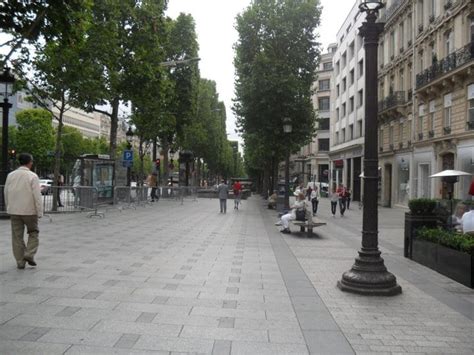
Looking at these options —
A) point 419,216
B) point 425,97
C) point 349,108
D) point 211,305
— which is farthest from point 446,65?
point 211,305

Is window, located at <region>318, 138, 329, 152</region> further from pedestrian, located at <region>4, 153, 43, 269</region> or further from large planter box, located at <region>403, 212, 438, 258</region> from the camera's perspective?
pedestrian, located at <region>4, 153, 43, 269</region>

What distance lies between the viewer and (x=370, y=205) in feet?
24.7

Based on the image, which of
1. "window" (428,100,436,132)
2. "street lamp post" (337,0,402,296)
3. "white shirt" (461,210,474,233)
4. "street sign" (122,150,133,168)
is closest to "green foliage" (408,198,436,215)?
"white shirt" (461,210,474,233)

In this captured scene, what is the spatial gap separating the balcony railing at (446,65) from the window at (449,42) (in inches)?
25.4

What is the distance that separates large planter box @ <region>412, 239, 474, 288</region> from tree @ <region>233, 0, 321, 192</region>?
1884 centimetres

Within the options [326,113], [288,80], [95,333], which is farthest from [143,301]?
[326,113]

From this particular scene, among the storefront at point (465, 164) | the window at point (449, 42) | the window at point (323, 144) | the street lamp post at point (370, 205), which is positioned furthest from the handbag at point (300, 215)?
the window at point (323, 144)

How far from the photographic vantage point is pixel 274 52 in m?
31.2

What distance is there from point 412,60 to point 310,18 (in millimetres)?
7597

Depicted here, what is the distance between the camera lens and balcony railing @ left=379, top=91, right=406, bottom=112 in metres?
35.0

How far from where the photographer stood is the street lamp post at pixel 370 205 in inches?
285

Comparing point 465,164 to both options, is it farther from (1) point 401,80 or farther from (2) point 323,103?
(2) point 323,103

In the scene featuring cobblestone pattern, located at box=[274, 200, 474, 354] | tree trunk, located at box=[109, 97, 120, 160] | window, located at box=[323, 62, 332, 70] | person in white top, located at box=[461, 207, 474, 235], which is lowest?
cobblestone pattern, located at box=[274, 200, 474, 354]

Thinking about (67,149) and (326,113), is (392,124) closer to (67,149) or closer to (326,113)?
(326,113)
